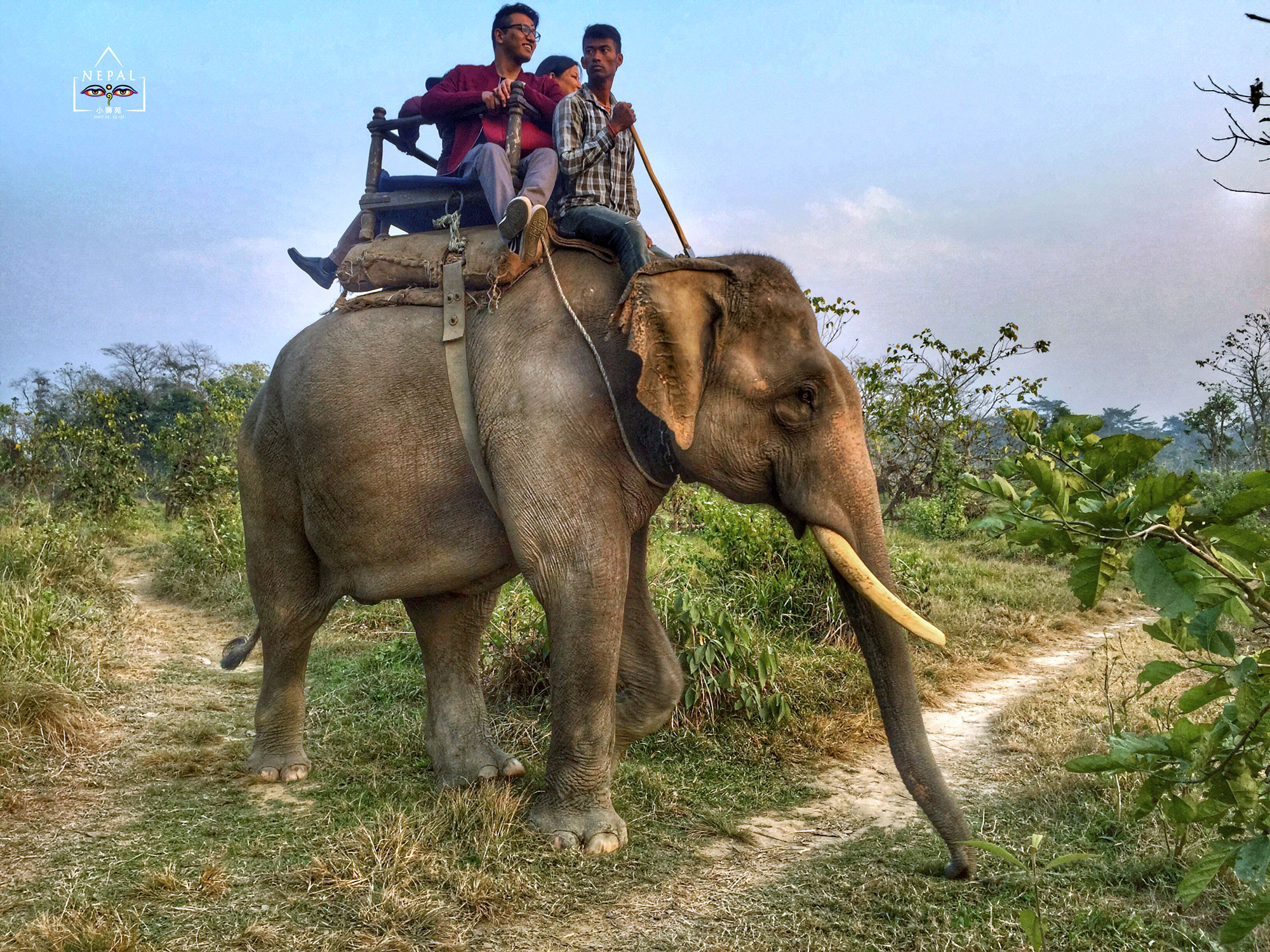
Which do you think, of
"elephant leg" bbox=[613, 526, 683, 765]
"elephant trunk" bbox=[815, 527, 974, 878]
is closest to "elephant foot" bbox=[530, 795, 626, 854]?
"elephant leg" bbox=[613, 526, 683, 765]

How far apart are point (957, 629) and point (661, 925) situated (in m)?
4.74

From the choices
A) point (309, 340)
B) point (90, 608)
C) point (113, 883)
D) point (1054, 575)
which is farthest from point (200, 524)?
point (1054, 575)

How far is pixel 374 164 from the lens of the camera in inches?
183

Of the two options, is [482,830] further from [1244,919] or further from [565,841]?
[1244,919]

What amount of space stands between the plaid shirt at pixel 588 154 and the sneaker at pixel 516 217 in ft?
1.98

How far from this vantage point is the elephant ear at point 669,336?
11.6ft

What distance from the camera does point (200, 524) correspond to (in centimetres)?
1056

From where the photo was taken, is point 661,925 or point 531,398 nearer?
point 661,925

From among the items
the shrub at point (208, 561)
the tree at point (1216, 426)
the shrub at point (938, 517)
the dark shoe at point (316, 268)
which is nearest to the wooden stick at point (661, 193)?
the dark shoe at point (316, 268)

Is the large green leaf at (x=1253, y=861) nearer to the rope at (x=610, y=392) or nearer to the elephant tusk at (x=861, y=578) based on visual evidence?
the elephant tusk at (x=861, y=578)

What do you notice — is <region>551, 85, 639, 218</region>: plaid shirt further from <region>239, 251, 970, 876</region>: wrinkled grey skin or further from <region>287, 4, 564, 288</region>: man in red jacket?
<region>239, 251, 970, 876</region>: wrinkled grey skin

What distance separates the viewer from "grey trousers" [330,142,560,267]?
4.20 metres

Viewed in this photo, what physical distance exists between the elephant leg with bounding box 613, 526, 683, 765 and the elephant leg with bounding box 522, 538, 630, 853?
1.85 ft

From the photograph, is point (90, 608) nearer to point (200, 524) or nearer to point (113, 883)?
point (200, 524)
